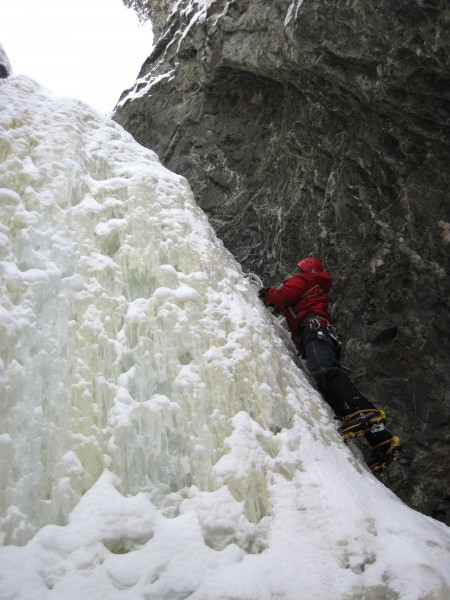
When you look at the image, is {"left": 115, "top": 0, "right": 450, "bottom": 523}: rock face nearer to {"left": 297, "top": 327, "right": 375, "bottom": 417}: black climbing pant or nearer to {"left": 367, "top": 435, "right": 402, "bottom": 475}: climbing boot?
{"left": 297, "top": 327, "right": 375, "bottom": 417}: black climbing pant

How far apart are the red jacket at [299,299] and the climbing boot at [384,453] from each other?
1.48 metres

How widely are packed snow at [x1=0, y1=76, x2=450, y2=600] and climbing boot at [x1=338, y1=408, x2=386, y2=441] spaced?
0.19 metres

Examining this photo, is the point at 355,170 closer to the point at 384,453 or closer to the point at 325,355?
the point at 325,355

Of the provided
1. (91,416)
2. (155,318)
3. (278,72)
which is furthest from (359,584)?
Result: (278,72)

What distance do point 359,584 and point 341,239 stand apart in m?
4.23

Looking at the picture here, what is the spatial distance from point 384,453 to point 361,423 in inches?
14.4

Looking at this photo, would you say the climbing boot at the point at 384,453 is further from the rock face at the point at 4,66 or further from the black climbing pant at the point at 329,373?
the rock face at the point at 4,66

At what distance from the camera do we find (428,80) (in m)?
5.17

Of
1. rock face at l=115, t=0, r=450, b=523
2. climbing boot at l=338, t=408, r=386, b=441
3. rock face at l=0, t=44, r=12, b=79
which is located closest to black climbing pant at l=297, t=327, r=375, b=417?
climbing boot at l=338, t=408, r=386, b=441

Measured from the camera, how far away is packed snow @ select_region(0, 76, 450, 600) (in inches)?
112

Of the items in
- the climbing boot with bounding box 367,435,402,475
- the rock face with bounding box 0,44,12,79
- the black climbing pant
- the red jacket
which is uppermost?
the rock face with bounding box 0,44,12,79

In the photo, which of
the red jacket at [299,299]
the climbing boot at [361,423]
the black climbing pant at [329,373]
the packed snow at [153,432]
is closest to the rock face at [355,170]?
the red jacket at [299,299]

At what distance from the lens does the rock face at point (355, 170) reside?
5.37 m

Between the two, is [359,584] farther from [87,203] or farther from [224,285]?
[87,203]
